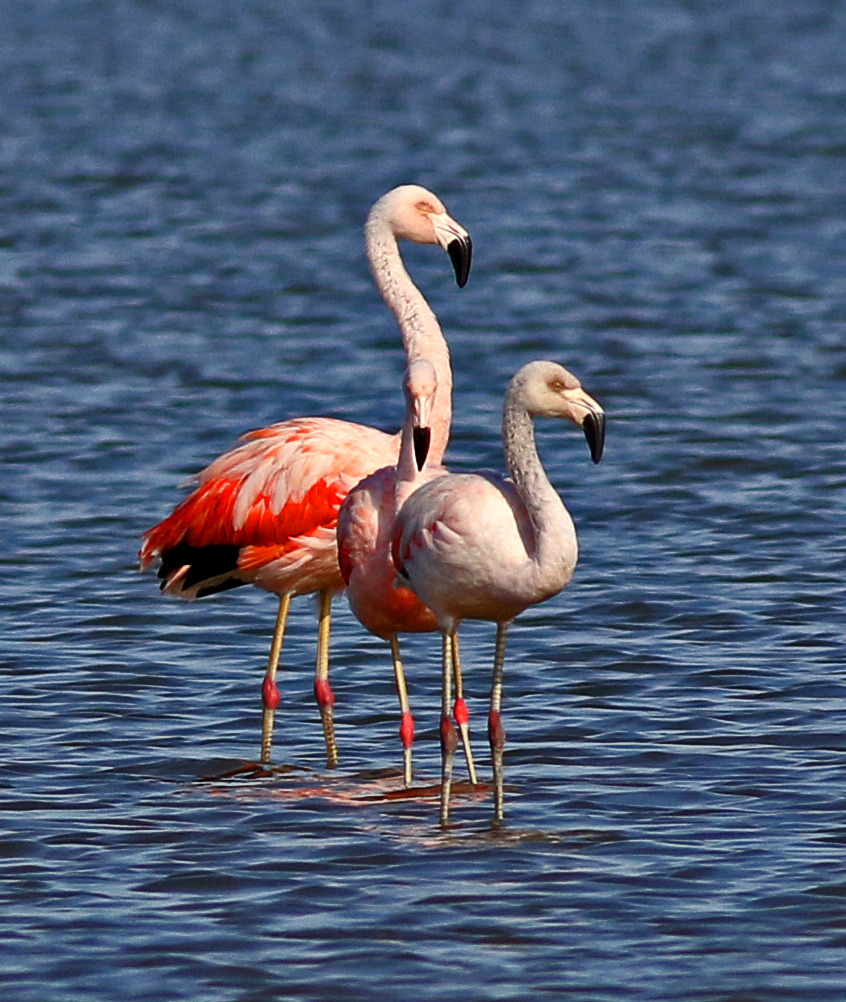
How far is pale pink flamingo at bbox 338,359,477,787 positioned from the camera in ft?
24.3

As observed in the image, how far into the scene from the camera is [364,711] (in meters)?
8.59

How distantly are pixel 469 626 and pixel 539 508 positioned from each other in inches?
118

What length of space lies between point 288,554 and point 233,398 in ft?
19.1

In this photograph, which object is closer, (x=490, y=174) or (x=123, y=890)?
(x=123, y=890)

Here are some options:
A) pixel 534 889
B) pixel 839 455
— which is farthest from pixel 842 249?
pixel 534 889

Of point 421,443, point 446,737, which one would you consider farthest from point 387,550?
point 446,737

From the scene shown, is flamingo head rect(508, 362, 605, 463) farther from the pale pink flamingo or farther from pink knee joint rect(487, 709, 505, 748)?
pink knee joint rect(487, 709, 505, 748)

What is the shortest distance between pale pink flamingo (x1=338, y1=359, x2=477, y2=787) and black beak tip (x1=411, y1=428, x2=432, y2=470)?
0.08 meters

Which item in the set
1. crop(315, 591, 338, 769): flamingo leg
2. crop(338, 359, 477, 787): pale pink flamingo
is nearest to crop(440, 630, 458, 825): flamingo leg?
crop(338, 359, 477, 787): pale pink flamingo

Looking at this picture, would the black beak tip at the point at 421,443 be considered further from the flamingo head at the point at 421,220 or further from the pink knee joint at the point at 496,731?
the flamingo head at the point at 421,220

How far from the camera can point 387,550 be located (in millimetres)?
7453

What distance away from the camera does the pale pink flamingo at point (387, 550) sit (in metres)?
7.41

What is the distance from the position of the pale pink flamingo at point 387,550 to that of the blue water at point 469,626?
1.34ft

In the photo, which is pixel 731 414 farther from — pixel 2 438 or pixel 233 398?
pixel 2 438
